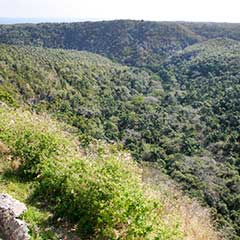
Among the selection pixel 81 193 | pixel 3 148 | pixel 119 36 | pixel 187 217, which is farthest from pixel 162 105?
pixel 81 193

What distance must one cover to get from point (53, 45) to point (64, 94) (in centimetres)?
6759

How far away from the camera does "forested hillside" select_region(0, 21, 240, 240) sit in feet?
131

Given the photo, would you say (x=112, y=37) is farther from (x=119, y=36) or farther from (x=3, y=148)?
(x=3, y=148)

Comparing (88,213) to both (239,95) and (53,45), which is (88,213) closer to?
(239,95)

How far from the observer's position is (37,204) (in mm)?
6344

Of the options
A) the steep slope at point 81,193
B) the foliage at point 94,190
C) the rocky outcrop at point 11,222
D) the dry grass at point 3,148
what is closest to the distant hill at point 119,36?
the dry grass at point 3,148

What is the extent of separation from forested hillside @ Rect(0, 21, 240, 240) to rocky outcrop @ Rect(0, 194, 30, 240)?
792 inches

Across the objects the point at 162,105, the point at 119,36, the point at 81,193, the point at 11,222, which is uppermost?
the point at 81,193

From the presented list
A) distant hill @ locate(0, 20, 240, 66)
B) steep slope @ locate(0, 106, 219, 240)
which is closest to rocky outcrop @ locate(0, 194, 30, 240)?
steep slope @ locate(0, 106, 219, 240)

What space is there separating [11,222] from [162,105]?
6123cm

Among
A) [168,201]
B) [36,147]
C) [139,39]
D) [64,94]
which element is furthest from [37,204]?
[139,39]

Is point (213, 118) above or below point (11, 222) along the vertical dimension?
below

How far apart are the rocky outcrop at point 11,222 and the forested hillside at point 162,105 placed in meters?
20.1

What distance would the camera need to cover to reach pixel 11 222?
5.41m
